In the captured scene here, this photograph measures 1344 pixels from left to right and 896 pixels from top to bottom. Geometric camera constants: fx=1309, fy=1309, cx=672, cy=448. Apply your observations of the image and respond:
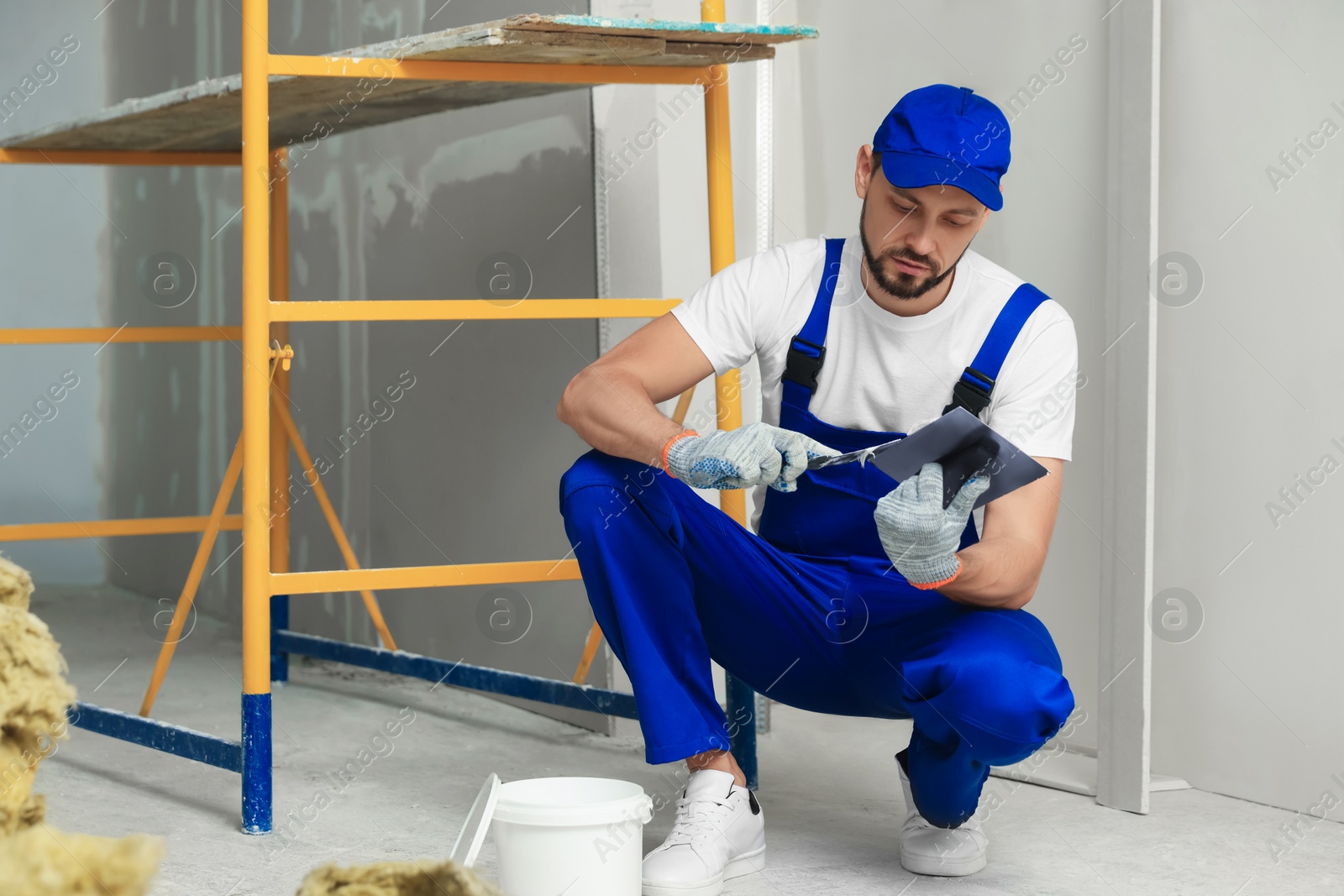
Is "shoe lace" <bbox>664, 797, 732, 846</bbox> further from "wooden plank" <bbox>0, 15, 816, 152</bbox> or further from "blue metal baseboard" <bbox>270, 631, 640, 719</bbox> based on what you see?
"wooden plank" <bbox>0, 15, 816, 152</bbox>

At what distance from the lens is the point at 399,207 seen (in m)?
3.24

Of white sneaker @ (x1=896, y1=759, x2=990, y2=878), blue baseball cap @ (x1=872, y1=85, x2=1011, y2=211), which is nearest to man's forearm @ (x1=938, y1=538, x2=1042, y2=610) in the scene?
white sneaker @ (x1=896, y1=759, x2=990, y2=878)

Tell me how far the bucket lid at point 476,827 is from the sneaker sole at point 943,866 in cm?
65

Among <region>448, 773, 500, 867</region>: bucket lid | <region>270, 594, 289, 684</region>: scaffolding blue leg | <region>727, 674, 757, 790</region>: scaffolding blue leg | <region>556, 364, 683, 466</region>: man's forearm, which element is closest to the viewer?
<region>448, 773, 500, 867</region>: bucket lid

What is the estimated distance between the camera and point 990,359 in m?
1.87

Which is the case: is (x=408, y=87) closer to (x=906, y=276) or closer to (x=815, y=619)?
(x=906, y=276)

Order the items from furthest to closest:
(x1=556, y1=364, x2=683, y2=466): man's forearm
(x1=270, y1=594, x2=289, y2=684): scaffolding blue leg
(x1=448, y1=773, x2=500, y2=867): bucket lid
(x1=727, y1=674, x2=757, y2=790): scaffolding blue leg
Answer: (x1=270, y1=594, x2=289, y2=684): scaffolding blue leg
(x1=727, y1=674, x2=757, y2=790): scaffolding blue leg
(x1=556, y1=364, x2=683, y2=466): man's forearm
(x1=448, y1=773, x2=500, y2=867): bucket lid

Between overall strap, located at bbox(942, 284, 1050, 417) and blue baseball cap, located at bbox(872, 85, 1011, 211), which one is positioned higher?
blue baseball cap, located at bbox(872, 85, 1011, 211)

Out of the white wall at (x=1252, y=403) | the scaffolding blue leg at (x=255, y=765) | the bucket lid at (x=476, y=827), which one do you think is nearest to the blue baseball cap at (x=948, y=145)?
the white wall at (x=1252, y=403)

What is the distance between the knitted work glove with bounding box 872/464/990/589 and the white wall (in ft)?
2.54

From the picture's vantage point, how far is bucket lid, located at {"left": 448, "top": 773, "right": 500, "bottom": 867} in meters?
1.39

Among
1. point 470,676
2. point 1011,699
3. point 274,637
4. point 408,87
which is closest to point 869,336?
point 1011,699

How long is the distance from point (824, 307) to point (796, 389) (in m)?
0.13

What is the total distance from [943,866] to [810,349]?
764mm
